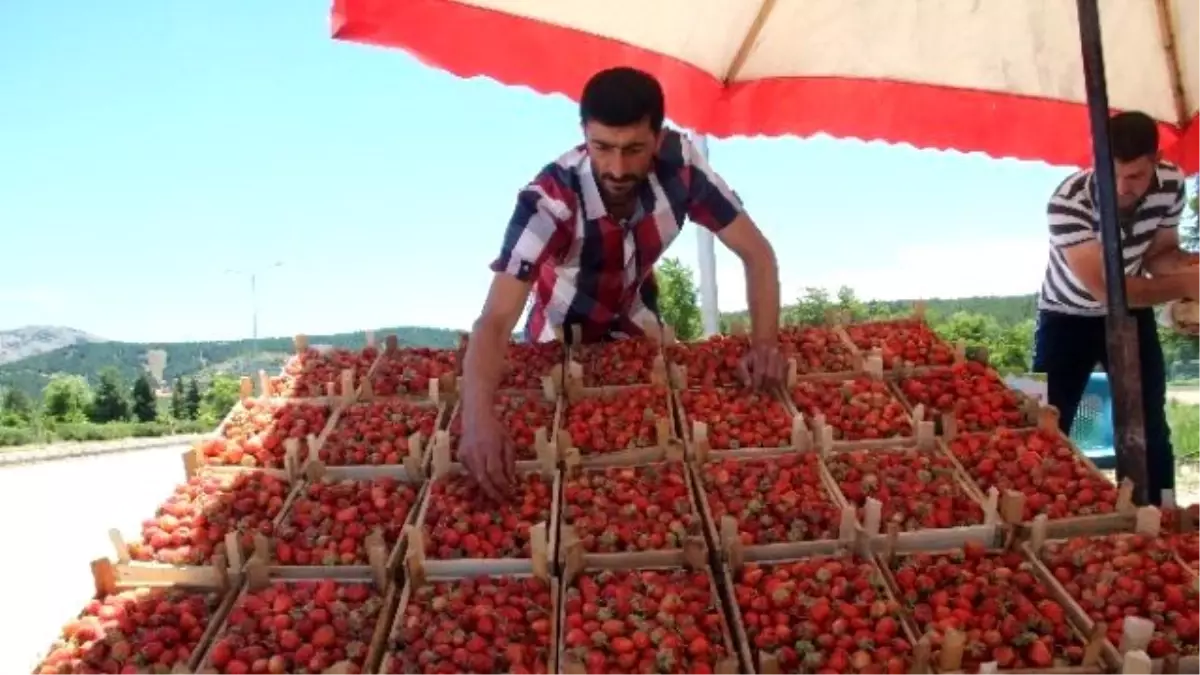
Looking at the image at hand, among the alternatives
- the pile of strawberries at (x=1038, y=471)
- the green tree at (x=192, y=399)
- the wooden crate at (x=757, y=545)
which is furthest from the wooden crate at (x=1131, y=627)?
the green tree at (x=192, y=399)

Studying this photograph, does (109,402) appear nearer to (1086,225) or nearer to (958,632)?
(1086,225)

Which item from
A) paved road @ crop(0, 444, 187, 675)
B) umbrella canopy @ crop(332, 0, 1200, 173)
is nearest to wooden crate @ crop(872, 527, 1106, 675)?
paved road @ crop(0, 444, 187, 675)

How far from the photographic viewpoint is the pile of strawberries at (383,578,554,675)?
2010 mm

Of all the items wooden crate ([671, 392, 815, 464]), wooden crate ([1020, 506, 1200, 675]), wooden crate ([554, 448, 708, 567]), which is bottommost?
wooden crate ([1020, 506, 1200, 675])

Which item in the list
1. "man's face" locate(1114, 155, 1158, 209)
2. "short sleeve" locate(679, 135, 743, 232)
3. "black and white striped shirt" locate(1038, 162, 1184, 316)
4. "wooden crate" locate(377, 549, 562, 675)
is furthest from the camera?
"black and white striped shirt" locate(1038, 162, 1184, 316)

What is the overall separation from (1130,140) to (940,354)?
1135 mm

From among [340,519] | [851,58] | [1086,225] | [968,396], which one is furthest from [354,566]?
[1086,225]

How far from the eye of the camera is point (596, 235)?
10.5 feet

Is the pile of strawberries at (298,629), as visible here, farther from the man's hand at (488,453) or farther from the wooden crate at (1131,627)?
the wooden crate at (1131,627)

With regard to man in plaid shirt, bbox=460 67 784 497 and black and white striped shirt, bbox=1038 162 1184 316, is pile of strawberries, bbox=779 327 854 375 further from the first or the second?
black and white striped shirt, bbox=1038 162 1184 316

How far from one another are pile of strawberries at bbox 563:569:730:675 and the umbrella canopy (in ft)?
6.59

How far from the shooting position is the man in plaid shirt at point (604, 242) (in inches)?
104

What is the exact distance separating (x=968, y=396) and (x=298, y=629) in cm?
201

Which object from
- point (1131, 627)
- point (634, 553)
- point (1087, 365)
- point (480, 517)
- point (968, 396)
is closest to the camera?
point (1131, 627)
